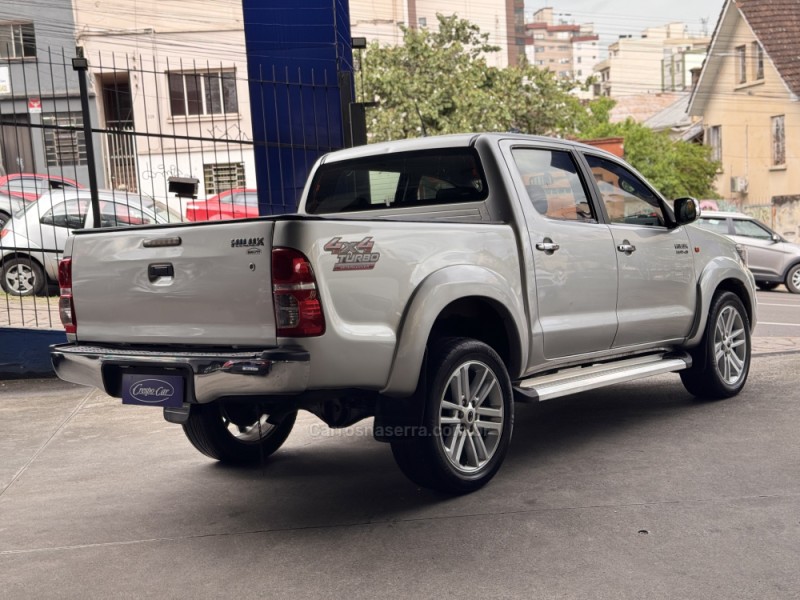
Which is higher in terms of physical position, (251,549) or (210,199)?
(210,199)

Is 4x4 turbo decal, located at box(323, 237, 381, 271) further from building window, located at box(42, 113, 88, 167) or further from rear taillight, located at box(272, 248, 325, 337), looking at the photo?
building window, located at box(42, 113, 88, 167)

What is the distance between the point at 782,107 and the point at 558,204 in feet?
102

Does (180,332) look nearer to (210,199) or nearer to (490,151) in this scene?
(490,151)

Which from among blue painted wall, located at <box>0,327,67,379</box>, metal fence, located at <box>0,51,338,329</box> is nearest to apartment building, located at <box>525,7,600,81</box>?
metal fence, located at <box>0,51,338,329</box>

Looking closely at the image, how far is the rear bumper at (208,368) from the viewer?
432 centimetres

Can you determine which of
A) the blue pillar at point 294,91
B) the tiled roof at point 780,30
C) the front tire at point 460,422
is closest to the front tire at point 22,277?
the blue pillar at point 294,91

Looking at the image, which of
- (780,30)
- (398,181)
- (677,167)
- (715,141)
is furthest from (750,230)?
(715,141)

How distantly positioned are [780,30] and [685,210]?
29.8 meters

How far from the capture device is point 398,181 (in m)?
6.10

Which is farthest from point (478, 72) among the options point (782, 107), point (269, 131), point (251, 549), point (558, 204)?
point (251, 549)

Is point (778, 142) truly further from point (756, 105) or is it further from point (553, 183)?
point (553, 183)

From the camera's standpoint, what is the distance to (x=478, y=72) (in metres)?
33.4

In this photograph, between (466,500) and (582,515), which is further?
(466,500)

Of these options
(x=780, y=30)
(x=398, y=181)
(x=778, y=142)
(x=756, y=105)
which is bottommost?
(x=398, y=181)
